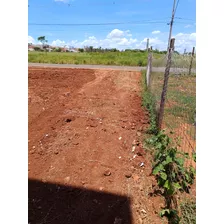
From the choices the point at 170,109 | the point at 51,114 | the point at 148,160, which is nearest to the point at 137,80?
the point at 51,114

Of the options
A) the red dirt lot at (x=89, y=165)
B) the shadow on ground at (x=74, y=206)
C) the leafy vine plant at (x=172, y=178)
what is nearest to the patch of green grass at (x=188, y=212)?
the leafy vine plant at (x=172, y=178)

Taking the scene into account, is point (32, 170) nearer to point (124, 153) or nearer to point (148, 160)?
point (124, 153)

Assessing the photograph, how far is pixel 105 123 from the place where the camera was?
464cm

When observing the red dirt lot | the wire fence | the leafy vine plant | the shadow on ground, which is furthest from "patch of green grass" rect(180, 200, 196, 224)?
the wire fence

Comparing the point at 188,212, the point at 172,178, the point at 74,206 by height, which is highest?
the point at 172,178

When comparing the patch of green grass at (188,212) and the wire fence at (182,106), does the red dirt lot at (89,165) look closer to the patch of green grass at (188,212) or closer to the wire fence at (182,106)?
the patch of green grass at (188,212)

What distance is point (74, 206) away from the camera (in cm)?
254

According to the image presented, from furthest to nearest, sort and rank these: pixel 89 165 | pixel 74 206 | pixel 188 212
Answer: pixel 89 165 < pixel 74 206 < pixel 188 212

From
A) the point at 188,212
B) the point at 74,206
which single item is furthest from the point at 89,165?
the point at 188,212

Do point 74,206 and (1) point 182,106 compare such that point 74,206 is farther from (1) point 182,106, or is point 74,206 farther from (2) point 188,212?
(1) point 182,106

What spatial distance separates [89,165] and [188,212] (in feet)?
4.86

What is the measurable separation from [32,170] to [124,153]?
4.38ft

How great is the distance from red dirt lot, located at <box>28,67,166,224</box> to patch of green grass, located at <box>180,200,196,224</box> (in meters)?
0.24
